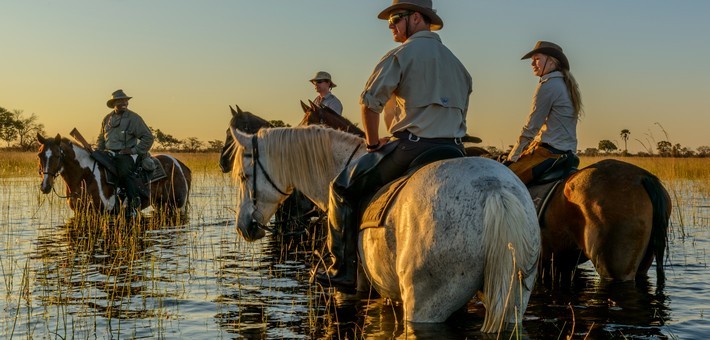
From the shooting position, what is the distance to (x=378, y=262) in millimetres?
5188

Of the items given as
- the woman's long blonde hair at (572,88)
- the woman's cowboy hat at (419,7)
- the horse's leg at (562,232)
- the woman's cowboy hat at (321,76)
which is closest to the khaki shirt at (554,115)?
the woman's long blonde hair at (572,88)

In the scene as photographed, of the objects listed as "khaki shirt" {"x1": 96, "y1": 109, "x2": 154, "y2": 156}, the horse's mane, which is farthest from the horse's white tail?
"khaki shirt" {"x1": 96, "y1": 109, "x2": 154, "y2": 156}

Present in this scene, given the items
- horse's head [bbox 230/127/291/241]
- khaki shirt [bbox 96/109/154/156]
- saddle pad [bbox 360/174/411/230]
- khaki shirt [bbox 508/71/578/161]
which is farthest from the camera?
khaki shirt [bbox 96/109/154/156]

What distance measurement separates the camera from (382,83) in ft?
17.2

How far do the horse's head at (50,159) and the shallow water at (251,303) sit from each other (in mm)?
2936

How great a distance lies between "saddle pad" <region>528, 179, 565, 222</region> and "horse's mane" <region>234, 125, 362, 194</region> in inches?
83.3

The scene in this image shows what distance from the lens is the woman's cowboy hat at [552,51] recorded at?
779 cm

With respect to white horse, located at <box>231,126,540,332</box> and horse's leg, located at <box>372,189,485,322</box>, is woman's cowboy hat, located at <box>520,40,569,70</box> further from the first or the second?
horse's leg, located at <box>372,189,485,322</box>

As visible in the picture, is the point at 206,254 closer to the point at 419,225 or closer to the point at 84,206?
the point at 84,206

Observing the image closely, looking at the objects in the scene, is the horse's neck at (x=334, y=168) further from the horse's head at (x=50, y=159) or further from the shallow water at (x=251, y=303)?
the horse's head at (x=50, y=159)

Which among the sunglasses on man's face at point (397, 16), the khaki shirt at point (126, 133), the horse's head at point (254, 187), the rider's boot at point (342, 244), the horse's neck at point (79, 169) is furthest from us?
the khaki shirt at point (126, 133)

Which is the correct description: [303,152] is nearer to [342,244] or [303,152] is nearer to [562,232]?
[342,244]

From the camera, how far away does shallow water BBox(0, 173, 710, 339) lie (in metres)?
6.10

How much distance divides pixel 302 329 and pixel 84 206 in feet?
29.4
